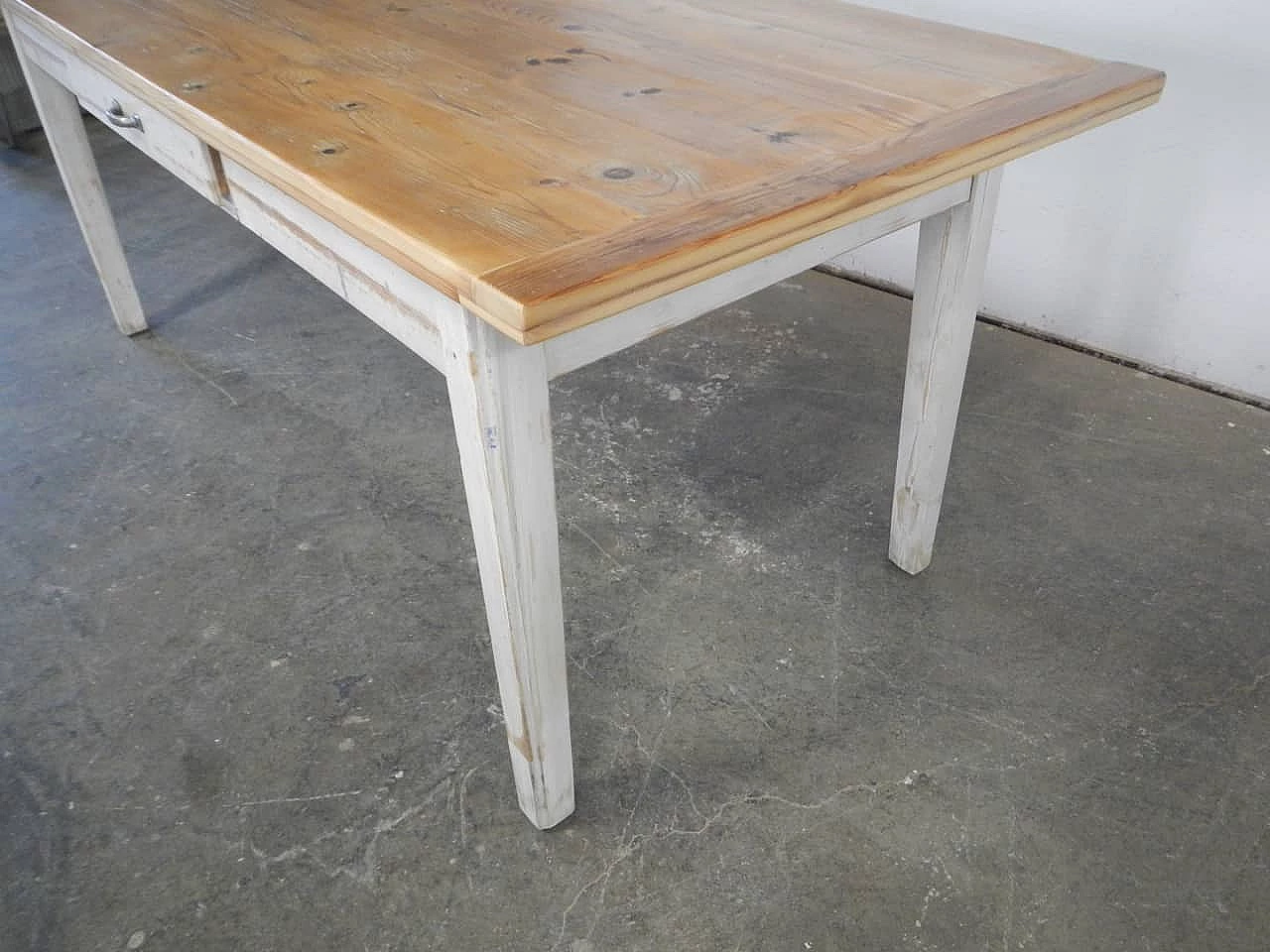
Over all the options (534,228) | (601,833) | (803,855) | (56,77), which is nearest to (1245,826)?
(803,855)

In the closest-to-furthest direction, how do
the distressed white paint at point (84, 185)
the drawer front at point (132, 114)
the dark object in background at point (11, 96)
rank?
the drawer front at point (132, 114)
the distressed white paint at point (84, 185)
the dark object in background at point (11, 96)

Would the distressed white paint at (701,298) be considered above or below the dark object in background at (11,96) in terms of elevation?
above

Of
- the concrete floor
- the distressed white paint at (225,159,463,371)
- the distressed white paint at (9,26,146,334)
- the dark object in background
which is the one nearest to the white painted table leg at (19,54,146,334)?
the distressed white paint at (9,26,146,334)

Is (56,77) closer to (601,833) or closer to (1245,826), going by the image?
(601,833)

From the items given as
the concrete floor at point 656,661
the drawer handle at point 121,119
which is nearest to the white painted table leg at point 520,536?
the concrete floor at point 656,661

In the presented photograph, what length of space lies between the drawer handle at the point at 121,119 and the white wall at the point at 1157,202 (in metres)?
1.57

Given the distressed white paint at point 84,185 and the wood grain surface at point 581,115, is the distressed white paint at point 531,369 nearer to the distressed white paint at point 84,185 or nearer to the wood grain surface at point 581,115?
the wood grain surface at point 581,115

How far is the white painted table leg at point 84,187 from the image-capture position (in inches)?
75.5

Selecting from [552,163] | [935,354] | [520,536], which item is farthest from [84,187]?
[935,354]

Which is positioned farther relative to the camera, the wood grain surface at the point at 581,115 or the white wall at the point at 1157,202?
the white wall at the point at 1157,202

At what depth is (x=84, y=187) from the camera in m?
2.05

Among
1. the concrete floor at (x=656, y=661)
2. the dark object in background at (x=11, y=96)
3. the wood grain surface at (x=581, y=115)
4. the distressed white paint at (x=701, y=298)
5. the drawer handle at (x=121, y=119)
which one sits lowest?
the concrete floor at (x=656, y=661)

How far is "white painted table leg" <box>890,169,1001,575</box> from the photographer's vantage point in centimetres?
126

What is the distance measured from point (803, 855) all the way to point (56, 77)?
→ 5.72 ft
